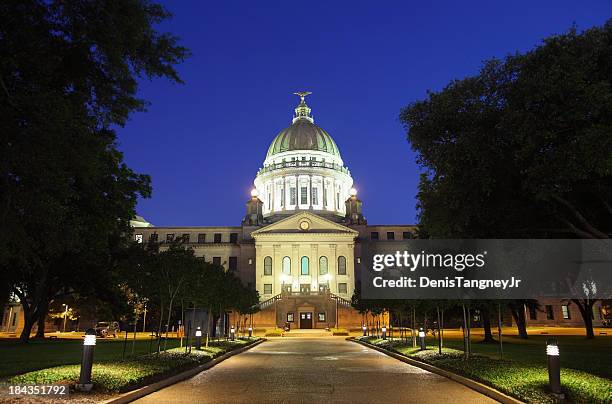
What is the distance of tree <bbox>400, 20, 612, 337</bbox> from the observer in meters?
17.0

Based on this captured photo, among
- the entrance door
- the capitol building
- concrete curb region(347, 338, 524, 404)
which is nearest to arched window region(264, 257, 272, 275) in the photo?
the capitol building

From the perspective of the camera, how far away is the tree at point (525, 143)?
17031 mm

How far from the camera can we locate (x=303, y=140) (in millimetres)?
117312

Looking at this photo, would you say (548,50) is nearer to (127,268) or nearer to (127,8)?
(127,8)

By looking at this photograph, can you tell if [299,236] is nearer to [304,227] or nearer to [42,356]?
[304,227]

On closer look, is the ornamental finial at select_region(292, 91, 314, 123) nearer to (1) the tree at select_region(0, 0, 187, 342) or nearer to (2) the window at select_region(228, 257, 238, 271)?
(2) the window at select_region(228, 257, 238, 271)

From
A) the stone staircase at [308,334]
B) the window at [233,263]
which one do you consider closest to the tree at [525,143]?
the stone staircase at [308,334]

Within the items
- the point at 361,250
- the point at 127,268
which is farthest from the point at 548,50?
the point at 361,250

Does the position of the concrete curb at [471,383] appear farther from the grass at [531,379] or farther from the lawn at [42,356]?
the lawn at [42,356]

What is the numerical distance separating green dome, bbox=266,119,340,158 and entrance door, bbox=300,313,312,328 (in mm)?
45349

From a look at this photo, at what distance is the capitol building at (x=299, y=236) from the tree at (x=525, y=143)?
54801mm

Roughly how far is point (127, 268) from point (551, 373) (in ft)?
Answer: 71.7

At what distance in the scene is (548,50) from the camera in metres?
19.1

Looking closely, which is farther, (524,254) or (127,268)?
(127,268)
